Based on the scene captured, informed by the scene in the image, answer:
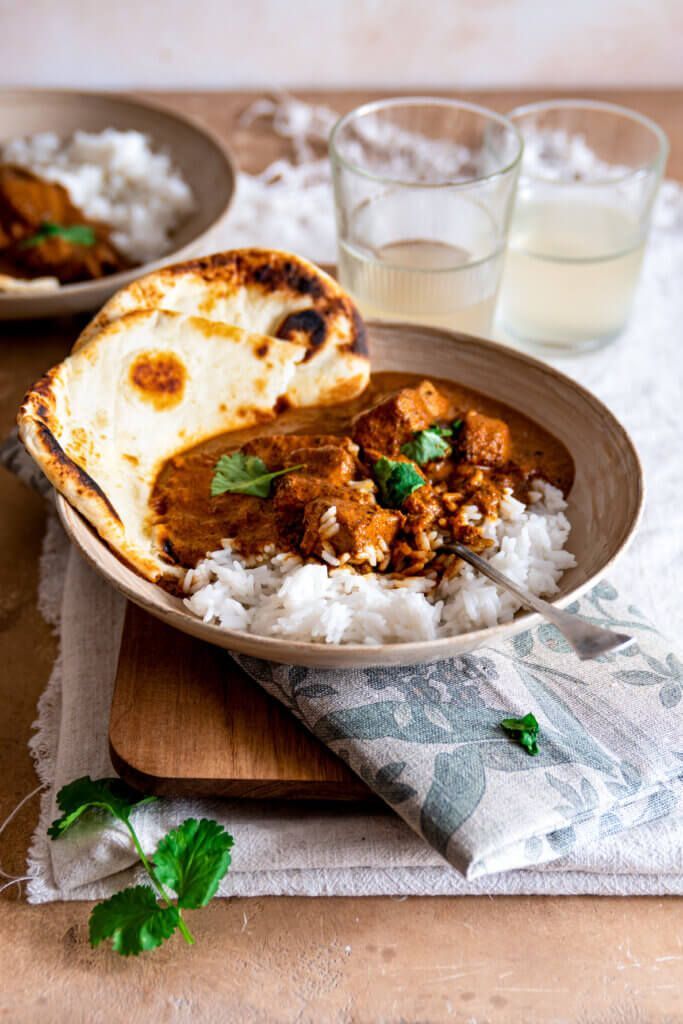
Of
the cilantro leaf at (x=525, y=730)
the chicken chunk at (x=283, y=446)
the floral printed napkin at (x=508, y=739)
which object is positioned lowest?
the floral printed napkin at (x=508, y=739)

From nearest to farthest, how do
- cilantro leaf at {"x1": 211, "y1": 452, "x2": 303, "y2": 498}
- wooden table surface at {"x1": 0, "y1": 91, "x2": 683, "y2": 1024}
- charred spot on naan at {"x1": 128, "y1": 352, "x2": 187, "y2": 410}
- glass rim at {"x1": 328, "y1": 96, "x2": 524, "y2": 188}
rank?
wooden table surface at {"x1": 0, "y1": 91, "x2": 683, "y2": 1024} < cilantro leaf at {"x1": 211, "y1": 452, "x2": 303, "y2": 498} < charred spot on naan at {"x1": 128, "y1": 352, "x2": 187, "y2": 410} < glass rim at {"x1": 328, "y1": 96, "x2": 524, "y2": 188}

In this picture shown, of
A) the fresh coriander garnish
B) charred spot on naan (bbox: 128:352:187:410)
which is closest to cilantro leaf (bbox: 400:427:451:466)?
charred spot on naan (bbox: 128:352:187:410)

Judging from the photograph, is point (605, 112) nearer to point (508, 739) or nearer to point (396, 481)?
point (396, 481)

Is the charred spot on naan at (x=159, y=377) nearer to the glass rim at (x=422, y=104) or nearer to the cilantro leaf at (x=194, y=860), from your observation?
the glass rim at (x=422, y=104)

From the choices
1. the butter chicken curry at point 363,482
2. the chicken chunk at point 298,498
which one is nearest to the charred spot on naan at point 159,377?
the butter chicken curry at point 363,482

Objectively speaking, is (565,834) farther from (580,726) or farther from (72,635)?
(72,635)

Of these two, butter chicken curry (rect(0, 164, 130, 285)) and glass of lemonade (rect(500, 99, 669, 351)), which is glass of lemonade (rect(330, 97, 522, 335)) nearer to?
glass of lemonade (rect(500, 99, 669, 351))

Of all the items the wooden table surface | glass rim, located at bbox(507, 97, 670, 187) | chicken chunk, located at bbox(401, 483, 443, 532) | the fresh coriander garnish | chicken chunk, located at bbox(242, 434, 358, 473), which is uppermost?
glass rim, located at bbox(507, 97, 670, 187)
